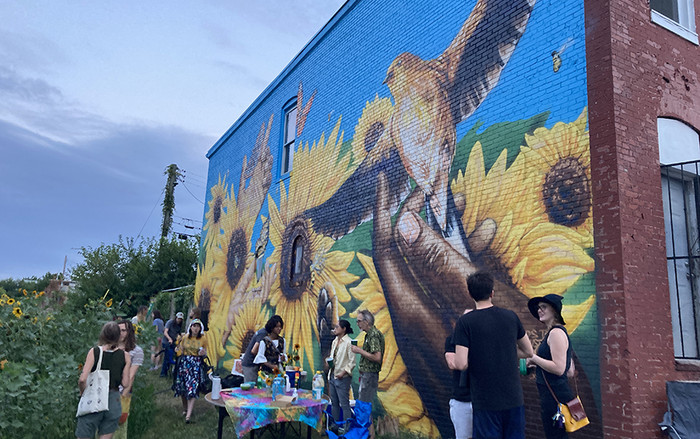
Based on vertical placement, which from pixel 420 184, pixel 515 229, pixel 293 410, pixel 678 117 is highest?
pixel 678 117

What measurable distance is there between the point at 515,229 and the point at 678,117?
2447mm

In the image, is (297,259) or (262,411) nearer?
(262,411)

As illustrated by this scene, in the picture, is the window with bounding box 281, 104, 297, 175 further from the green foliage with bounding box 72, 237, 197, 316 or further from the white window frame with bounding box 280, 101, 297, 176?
the green foliage with bounding box 72, 237, 197, 316

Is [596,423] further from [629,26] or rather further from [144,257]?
[144,257]

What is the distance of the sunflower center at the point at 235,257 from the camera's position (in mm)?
15523

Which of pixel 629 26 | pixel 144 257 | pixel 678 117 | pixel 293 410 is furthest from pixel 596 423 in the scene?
pixel 144 257

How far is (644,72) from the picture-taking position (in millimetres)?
6172

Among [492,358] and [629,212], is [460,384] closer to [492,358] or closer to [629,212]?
[492,358]

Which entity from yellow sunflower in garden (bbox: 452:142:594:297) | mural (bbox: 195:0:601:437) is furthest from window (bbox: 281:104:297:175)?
yellow sunflower in garden (bbox: 452:142:594:297)

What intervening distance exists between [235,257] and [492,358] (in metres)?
13.1

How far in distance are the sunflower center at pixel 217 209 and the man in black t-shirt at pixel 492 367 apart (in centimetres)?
1521

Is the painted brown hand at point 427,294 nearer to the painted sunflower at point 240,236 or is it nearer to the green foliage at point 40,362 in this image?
the green foliage at point 40,362

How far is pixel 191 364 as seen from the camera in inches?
362

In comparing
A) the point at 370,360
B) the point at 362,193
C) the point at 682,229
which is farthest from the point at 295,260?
the point at 682,229
